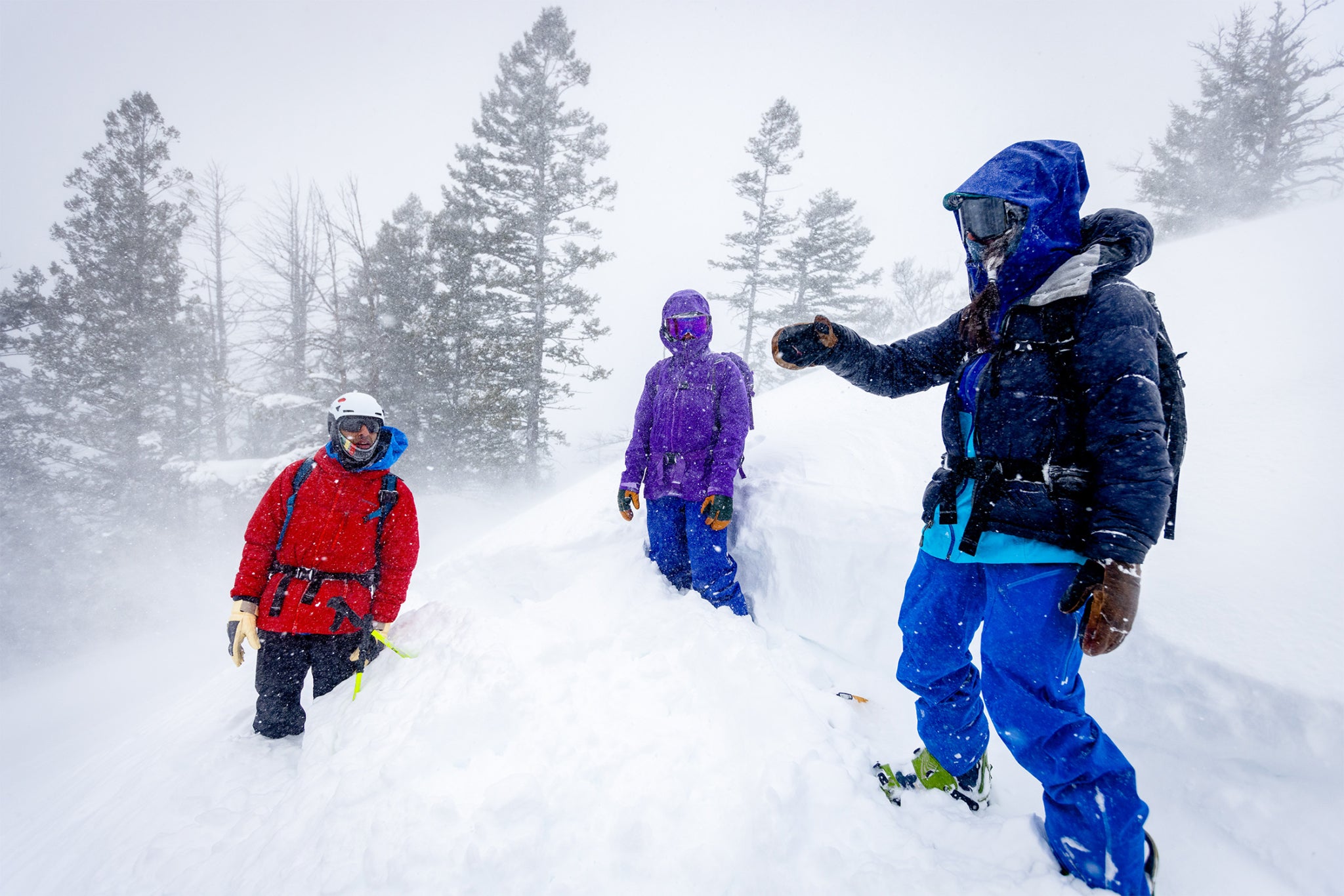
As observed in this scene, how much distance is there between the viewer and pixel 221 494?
14055 mm

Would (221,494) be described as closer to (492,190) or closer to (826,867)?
(492,190)

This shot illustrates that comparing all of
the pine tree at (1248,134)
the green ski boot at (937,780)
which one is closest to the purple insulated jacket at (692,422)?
the green ski boot at (937,780)

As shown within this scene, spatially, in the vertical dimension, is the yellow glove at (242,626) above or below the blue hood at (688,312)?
below

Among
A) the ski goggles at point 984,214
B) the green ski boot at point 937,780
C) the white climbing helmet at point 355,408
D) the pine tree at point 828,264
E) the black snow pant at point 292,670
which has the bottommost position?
the black snow pant at point 292,670

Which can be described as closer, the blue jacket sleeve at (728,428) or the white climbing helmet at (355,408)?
the white climbing helmet at (355,408)

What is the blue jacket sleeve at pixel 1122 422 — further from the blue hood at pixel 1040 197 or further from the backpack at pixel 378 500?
the backpack at pixel 378 500

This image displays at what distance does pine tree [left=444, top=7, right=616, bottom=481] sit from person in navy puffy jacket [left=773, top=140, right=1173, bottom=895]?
1324cm

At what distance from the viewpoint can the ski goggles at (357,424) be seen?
3031 millimetres

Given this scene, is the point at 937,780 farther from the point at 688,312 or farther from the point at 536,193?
the point at 536,193

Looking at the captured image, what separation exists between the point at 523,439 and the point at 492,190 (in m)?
7.39

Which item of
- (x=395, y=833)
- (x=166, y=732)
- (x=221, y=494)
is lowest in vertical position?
(x=221, y=494)

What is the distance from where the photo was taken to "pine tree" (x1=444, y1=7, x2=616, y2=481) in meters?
14.7

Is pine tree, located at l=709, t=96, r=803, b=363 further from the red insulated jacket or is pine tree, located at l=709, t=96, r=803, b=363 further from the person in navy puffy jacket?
the person in navy puffy jacket

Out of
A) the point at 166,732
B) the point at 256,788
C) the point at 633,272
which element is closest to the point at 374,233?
the point at 166,732
